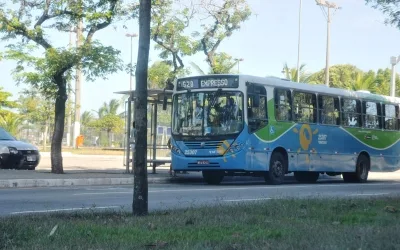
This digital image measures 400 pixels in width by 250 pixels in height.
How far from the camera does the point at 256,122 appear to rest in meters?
20.9

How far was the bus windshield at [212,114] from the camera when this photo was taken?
2050cm

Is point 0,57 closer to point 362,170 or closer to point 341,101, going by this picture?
point 341,101

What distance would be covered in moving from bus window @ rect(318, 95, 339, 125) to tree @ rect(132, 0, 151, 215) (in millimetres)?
14859

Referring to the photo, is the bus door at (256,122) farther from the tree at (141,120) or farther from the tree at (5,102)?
the tree at (5,102)

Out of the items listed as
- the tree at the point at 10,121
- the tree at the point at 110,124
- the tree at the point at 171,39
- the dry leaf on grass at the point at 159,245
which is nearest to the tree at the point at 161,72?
the tree at the point at 171,39

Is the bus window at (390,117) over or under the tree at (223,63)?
under

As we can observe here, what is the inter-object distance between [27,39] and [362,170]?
517 inches

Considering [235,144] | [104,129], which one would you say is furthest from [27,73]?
[104,129]

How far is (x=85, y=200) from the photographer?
1406 cm

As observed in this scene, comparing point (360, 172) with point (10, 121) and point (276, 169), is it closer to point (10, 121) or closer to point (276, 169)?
point (276, 169)

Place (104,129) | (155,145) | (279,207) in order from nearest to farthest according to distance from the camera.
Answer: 1. (279,207)
2. (155,145)
3. (104,129)

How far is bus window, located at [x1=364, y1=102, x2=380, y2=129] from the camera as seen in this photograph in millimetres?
26250

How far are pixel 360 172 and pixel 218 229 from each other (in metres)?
18.6

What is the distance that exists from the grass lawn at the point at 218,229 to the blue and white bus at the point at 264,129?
961 centimetres
